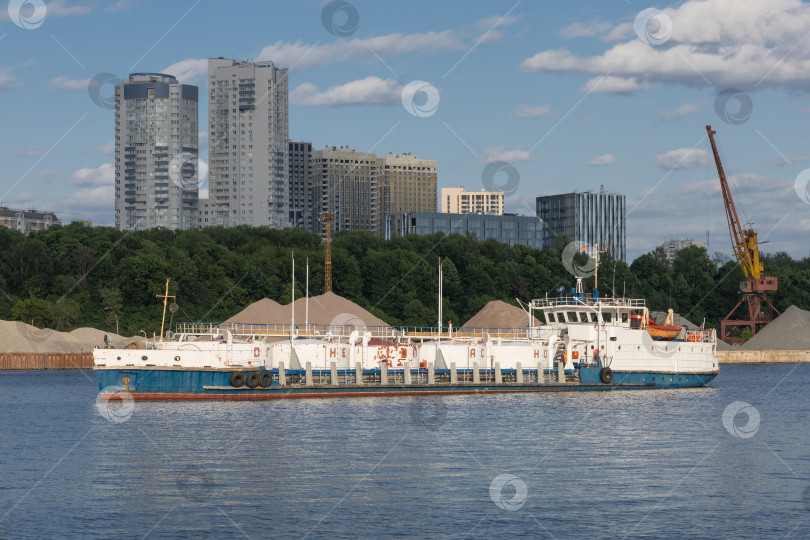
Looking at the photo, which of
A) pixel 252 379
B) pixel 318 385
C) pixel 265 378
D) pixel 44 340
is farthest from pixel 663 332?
pixel 44 340

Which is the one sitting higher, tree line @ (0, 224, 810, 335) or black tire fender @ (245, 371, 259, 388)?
tree line @ (0, 224, 810, 335)

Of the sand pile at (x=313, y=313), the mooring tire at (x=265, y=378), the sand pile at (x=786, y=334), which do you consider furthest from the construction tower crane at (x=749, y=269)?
the mooring tire at (x=265, y=378)

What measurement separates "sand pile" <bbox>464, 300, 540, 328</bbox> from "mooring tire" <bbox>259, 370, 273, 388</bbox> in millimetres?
72433

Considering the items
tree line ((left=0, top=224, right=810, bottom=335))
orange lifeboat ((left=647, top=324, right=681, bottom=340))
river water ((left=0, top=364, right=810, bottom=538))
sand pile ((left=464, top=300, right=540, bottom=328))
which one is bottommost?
river water ((left=0, top=364, right=810, bottom=538))

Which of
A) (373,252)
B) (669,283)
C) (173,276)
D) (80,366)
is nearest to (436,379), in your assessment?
(80,366)

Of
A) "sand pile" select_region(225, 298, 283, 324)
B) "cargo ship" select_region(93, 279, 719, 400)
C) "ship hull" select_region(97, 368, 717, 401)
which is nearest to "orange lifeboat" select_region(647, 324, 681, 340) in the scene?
"cargo ship" select_region(93, 279, 719, 400)

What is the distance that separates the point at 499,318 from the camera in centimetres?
14338

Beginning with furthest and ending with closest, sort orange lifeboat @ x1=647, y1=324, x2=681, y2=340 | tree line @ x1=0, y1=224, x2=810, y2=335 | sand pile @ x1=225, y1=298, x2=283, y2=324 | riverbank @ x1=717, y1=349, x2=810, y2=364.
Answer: tree line @ x1=0, y1=224, x2=810, y2=335 < riverbank @ x1=717, y1=349, x2=810, y2=364 < sand pile @ x1=225, y1=298, x2=283, y2=324 < orange lifeboat @ x1=647, y1=324, x2=681, y2=340

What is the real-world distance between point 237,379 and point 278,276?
95.1 metres

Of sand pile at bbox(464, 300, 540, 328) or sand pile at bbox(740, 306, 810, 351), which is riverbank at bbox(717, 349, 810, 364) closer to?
sand pile at bbox(740, 306, 810, 351)

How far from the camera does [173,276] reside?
507ft

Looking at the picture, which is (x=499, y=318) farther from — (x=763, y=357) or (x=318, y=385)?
(x=318, y=385)

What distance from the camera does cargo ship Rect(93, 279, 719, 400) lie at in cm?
6944

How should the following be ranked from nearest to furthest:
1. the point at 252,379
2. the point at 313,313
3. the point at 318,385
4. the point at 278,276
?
1. the point at 252,379
2. the point at 318,385
3. the point at 313,313
4. the point at 278,276
